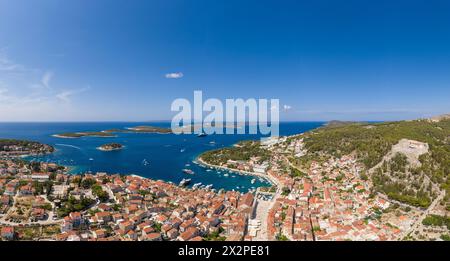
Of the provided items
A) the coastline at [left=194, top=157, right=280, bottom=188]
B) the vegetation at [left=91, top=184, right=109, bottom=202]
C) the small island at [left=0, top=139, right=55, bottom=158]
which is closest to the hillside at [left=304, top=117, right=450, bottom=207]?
the coastline at [left=194, top=157, right=280, bottom=188]

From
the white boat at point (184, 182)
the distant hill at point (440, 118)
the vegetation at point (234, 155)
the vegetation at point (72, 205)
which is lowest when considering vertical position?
the white boat at point (184, 182)

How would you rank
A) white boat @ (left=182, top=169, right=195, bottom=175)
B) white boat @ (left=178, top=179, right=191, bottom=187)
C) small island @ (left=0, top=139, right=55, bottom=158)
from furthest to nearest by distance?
small island @ (left=0, top=139, right=55, bottom=158) → white boat @ (left=182, top=169, right=195, bottom=175) → white boat @ (left=178, top=179, right=191, bottom=187)

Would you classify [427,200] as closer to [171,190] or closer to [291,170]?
[291,170]

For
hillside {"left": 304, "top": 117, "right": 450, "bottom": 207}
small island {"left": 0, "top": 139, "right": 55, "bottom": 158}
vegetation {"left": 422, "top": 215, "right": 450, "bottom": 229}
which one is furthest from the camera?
small island {"left": 0, "top": 139, "right": 55, "bottom": 158}

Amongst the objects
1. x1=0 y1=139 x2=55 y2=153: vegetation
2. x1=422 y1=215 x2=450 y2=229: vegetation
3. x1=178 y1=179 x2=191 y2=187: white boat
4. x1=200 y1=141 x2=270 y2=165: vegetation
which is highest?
x1=0 y1=139 x2=55 y2=153: vegetation

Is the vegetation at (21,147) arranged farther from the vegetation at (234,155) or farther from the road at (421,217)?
the road at (421,217)

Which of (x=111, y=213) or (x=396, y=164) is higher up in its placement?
(x=396, y=164)

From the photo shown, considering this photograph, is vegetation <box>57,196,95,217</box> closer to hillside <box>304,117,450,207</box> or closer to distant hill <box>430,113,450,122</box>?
hillside <box>304,117,450,207</box>

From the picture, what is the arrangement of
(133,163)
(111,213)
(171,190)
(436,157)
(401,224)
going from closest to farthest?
(401,224)
(111,213)
(171,190)
(436,157)
(133,163)

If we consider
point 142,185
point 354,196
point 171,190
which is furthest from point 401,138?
point 142,185

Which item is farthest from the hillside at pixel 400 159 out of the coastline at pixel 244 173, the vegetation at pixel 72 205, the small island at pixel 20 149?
the small island at pixel 20 149

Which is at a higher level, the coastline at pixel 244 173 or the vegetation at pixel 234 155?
the vegetation at pixel 234 155
